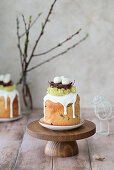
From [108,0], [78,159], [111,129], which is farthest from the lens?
[108,0]

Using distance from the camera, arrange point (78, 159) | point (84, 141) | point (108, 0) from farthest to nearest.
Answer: point (108, 0) → point (84, 141) → point (78, 159)

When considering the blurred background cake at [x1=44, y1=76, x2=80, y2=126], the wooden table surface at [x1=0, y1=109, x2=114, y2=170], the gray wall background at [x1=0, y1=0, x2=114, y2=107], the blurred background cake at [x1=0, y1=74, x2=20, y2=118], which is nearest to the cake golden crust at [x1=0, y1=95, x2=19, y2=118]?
the blurred background cake at [x1=0, y1=74, x2=20, y2=118]

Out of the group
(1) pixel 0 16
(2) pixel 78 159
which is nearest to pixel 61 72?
(1) pixel 0 16

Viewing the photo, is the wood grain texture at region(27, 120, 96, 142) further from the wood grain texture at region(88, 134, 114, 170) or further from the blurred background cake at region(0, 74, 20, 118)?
the blurred background cake at region(0, 74, 20, 118)

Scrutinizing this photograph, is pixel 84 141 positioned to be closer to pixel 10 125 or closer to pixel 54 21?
pixel 10 125

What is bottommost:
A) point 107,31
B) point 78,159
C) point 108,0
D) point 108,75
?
point 78,159

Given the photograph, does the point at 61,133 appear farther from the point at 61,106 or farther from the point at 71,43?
the point at 71,43
